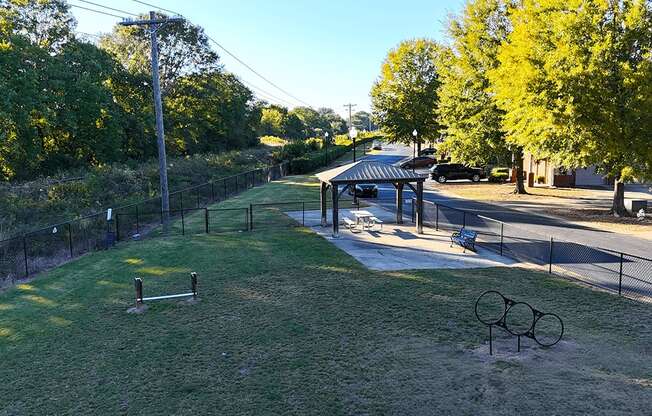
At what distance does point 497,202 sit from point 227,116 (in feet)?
136

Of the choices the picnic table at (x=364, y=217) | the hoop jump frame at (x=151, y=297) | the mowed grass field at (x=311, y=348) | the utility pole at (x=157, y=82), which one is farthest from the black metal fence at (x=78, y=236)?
the hoop jump frame at (x=151, y=297)

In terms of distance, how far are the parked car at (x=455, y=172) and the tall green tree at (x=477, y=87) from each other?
290 inches

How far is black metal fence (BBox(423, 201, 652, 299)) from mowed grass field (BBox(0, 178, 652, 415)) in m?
0.94

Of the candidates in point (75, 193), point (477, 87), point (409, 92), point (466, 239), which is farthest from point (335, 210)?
point (409, 92)

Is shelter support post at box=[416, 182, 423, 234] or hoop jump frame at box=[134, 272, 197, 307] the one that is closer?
hoop jump frame at box=[134, 272, 197, 307]

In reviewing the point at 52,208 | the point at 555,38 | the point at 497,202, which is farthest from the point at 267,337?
the point at 497,202

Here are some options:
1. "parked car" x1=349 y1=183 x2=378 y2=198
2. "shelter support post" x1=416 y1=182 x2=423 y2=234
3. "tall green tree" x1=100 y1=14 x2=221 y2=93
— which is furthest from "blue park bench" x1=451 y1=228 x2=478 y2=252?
"tall green tree" x1=100 y1=14 x2=221 y2=93

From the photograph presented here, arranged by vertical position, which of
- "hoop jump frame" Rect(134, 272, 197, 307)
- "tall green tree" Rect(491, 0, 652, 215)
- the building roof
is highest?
"tall green tree" Rect(491, 0, 652, 215)

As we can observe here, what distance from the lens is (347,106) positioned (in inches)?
3300

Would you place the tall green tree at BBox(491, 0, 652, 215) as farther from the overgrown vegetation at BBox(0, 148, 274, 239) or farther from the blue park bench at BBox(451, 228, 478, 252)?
the overgrown vegetation at BBox(0, 148, 274, 239)

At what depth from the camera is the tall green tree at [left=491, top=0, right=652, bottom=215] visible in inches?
813

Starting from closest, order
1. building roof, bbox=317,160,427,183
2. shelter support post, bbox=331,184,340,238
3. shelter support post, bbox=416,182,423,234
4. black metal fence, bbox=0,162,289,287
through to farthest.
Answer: black metal fence, bbox=0,162,289,287 → building roof, bbox=317,160,427,183 → shelter support post, bbox=331,184,340,238 → shelter support post, bbox=416,182,423,234

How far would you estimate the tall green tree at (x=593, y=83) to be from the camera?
20656mm

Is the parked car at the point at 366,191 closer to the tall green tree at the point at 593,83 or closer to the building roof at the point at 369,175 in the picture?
the tall green tree at the point at 593,83
